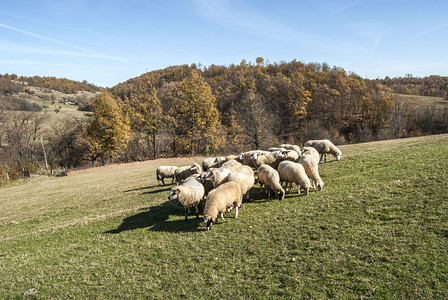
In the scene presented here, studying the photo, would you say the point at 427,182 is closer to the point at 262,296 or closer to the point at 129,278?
the point at 262,296

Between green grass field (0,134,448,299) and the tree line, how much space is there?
1293 inches

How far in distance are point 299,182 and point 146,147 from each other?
46.8 m

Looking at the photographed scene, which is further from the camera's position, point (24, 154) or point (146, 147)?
point (146, 147)

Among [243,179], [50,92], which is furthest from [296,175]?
[50,92]

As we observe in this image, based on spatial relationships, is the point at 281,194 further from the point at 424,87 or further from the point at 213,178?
the point at 424,87

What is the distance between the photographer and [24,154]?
4844cm

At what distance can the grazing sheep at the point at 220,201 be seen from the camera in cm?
941

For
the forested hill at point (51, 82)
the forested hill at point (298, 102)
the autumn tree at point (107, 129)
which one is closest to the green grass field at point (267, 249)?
the autumn tree at point (107, 129)

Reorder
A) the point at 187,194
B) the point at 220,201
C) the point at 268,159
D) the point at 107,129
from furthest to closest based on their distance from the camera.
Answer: the point at 107,129 → the point at 268,159 → the point at 187,194 → the point at 220,201

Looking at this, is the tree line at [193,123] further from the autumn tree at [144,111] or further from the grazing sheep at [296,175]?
the grazing sheep at [296,175]

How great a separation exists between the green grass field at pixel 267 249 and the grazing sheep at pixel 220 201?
0.52m

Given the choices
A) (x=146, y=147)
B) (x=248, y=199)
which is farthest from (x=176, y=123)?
(x=248, y=199)

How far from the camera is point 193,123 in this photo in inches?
1943

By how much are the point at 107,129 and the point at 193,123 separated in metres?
16.2
